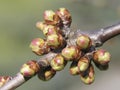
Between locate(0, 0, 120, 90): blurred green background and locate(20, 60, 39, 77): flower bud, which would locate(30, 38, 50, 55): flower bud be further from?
locate(0, 0, 120, 90): blurred green background

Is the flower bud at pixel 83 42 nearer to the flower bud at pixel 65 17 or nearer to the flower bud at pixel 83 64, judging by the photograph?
the flower bud at pixel 83 64

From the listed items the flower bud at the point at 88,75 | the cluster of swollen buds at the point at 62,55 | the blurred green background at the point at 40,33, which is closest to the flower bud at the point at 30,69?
the cluster of swollen buds at the point at 62,55

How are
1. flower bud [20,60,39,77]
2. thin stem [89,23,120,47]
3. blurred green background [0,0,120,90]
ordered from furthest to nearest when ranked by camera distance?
blurred green background [0,0,120,90]
thin stem [89,23,120,47]
flower bud [20,60,39,77]

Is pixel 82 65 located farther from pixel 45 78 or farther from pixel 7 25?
pixel 7 25

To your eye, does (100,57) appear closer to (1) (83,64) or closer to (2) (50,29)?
(1) (83,64)

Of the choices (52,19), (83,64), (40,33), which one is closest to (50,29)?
(52,19)

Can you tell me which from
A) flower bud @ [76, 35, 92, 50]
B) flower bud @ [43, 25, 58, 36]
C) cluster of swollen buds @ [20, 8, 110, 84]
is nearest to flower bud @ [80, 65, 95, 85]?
cluster of swollen buds @ [20, 8, 110, 84]

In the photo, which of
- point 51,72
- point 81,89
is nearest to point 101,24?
point 81,89
